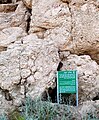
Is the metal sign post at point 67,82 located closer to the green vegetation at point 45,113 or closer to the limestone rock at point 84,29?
the green vegetation at point 45,113

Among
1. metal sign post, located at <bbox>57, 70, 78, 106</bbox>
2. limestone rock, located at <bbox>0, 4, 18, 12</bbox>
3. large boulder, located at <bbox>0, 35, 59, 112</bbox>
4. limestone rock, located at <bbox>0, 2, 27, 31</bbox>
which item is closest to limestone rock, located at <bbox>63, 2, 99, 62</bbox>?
large boulder, located at <bbox>0, 35, 59, 112</bbox>

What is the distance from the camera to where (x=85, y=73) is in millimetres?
4242

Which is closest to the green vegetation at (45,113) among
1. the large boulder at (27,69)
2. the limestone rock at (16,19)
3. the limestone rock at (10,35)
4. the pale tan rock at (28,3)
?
the large boulder at (27,69)

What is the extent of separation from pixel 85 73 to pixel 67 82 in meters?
0.37

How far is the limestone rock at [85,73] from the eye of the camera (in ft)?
13.7

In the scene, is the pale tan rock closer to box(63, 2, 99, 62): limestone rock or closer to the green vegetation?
box(63, 2, 99, 62): limestone rock

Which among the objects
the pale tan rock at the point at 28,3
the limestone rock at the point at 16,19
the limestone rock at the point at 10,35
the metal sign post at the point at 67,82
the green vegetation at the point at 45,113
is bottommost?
the green vegetation at the point at 45,113

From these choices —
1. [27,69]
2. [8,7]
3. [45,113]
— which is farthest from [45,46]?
[8,7]

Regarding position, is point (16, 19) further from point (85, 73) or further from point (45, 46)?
point (85, 73)

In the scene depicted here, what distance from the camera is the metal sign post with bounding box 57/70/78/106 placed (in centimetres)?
395

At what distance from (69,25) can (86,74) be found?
805 millimetres

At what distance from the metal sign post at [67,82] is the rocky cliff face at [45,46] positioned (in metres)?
0.12

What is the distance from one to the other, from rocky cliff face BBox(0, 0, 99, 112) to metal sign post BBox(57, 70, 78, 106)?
12 centimetres

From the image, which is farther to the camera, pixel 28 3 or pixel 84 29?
pixel 28 3
